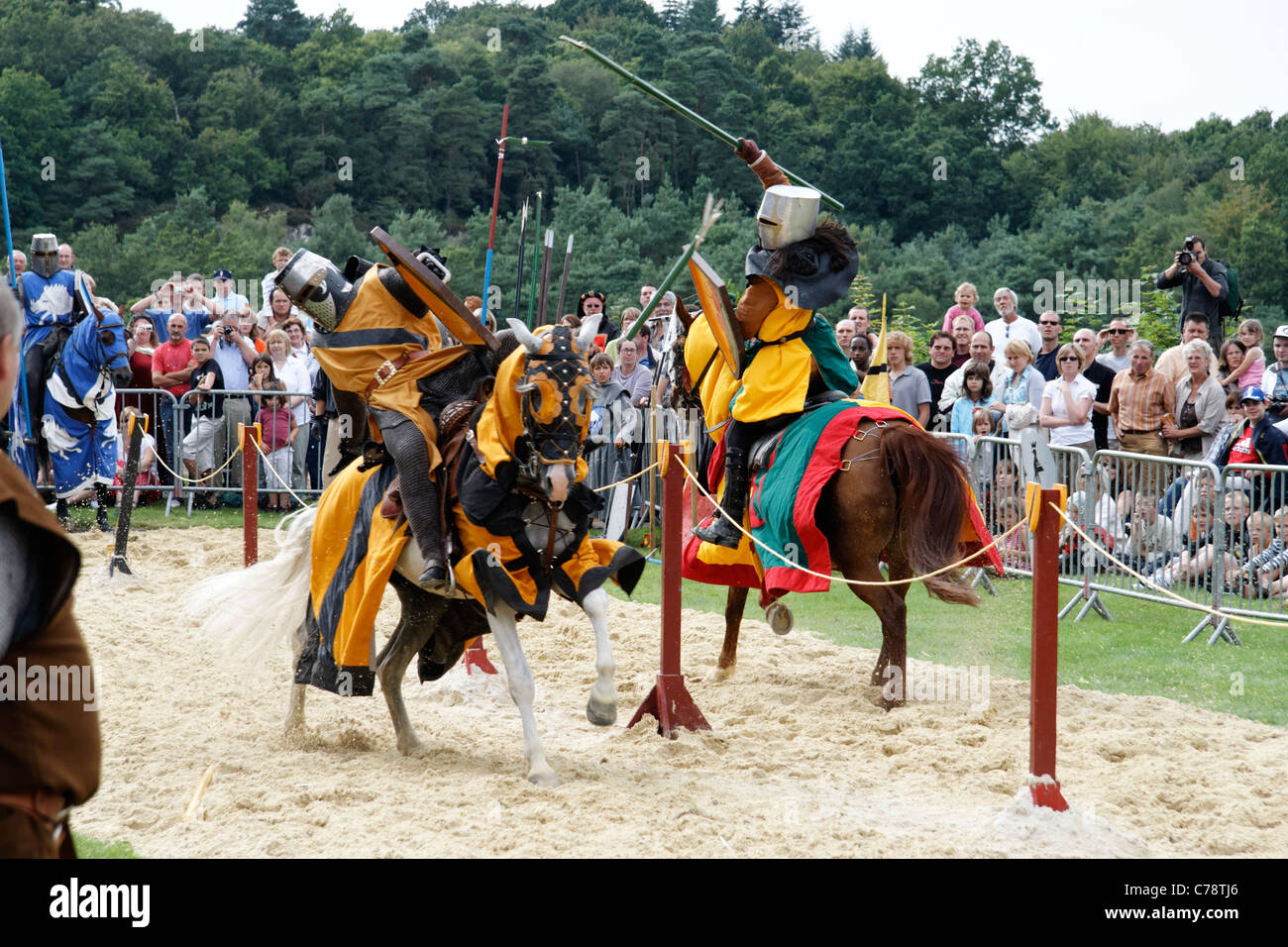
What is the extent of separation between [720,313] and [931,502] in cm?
159

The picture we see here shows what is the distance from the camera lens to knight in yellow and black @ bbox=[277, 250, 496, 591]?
19.5 ft

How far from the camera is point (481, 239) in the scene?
2905 cm

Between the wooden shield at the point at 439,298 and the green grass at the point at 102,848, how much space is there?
8.37 feet

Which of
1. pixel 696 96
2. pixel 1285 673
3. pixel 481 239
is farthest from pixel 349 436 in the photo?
pixel 696 96

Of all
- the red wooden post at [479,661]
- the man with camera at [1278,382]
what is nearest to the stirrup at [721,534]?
the red wooden post at [479,661]

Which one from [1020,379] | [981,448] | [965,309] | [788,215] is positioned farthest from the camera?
[965,309]

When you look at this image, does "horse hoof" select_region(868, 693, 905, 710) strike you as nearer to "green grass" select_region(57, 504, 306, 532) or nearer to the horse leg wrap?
the horse leg wrap

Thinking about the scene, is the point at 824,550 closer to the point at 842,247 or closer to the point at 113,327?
the point at 842,247

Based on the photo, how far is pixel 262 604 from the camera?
6527 millimetres

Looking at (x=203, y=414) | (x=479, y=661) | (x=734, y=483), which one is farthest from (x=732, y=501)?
(x=203, y=414)

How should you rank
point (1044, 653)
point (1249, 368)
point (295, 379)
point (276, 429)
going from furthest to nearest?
point (295, 379) < point (276, 429) < point (1249, 368) < point (1044, 653)

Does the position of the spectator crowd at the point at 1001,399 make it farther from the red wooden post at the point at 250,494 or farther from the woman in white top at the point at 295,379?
the red wooden post at the point at 250,494

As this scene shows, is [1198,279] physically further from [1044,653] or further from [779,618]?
[1044,653]

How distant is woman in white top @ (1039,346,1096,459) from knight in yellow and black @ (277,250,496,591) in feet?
18.8
